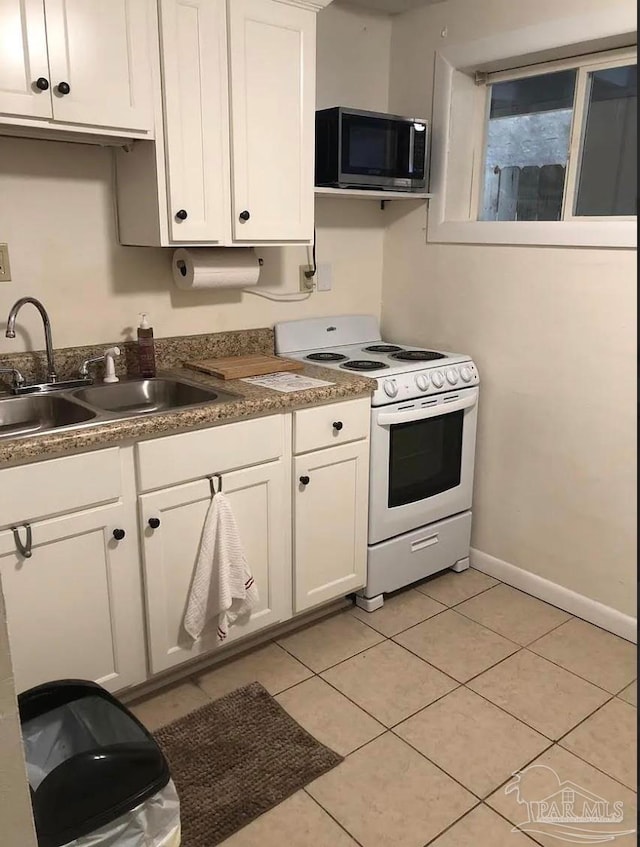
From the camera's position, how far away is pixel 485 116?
289 centimetres

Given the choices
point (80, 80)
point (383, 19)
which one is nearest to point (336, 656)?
point (80, 80)

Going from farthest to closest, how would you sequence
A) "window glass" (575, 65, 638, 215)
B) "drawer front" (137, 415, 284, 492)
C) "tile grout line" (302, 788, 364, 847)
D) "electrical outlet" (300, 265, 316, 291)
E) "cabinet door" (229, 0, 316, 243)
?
"electrical outlet" (300, 265, 316, 291) < "window glass" (575, 65, 638, 215) < "cabinet door" (229, 0, 316, 243) < "drawer front" (137, 415, 284, 492) < "tile grout line" (302, 788, 364, 847)

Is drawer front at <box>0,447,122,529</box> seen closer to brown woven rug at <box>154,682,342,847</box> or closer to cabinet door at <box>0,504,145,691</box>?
cabinet door at <box>0,504,145,691</box>

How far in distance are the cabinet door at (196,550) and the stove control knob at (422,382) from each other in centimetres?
66

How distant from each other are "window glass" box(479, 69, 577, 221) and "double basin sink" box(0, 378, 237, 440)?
4.81ft

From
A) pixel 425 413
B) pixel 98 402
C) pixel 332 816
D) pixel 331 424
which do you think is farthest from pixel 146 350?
pixel 332 816

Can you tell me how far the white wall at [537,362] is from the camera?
2486mm

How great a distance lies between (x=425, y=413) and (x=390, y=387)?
198 mm

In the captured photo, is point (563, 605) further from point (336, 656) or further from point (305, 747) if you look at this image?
point (305, 747)

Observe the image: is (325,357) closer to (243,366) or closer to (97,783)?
(243,366)

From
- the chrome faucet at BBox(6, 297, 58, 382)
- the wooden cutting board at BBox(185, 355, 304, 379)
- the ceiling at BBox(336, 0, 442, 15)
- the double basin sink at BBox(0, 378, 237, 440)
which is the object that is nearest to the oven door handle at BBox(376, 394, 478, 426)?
the wooden cutting board at BBox(185, 355, 304, 379)

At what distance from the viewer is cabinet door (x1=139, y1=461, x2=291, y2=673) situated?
2.06 meters

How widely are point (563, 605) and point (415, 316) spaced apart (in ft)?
4.47

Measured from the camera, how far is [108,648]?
2.02m
